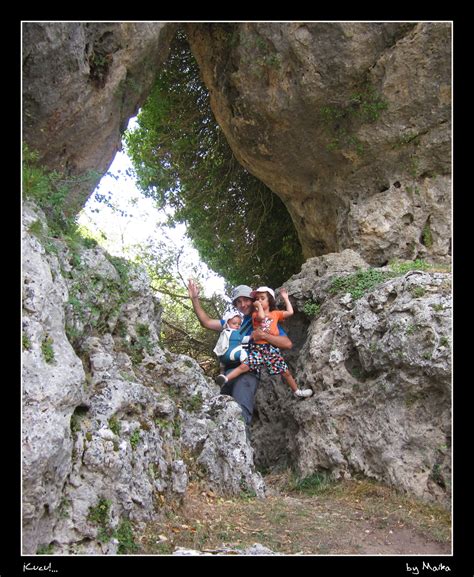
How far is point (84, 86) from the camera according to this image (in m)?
8.02

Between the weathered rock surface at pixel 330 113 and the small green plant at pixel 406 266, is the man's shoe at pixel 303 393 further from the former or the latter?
the weathered rock surface at pixel 330 113

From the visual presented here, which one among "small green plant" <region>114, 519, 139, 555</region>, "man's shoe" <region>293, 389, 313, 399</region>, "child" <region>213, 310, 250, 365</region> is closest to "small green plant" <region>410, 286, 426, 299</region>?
"man's shoe" <region>293, 389, 313, 399</region>

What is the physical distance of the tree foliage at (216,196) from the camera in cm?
1465

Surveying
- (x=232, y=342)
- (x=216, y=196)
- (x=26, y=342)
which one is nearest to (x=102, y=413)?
(x=26, y=342)

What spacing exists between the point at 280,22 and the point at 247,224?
19.0 feet

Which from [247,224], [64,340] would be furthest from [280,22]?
[64,340]

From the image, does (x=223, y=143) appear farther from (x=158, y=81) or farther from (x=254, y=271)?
(x=254, y=271)

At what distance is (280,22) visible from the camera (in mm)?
10102

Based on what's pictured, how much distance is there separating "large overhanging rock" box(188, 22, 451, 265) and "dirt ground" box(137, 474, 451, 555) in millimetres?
5093

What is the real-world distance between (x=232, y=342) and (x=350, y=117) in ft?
15.7

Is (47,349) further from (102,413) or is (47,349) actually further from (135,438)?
(135,438)

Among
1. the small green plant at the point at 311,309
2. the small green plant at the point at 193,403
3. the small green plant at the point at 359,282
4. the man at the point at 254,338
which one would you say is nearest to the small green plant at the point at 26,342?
the small green plant at the point at 193,403

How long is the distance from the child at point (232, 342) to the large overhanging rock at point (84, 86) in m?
2.90

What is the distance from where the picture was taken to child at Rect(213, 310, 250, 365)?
8930 mm
